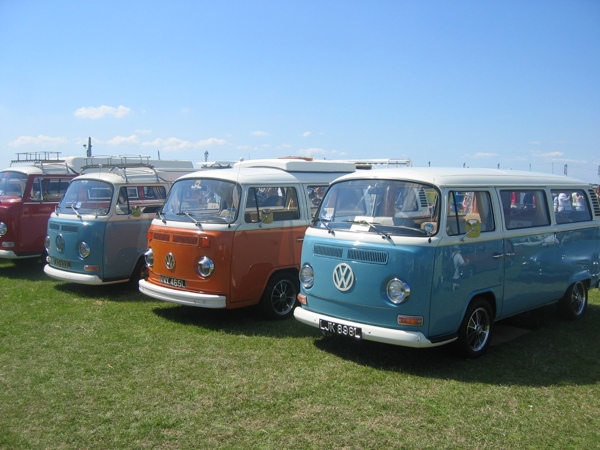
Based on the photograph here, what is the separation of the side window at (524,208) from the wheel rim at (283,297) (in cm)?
331

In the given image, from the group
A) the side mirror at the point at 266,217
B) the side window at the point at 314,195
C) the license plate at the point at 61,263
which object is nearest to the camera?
the side mirror at the point at 266,217

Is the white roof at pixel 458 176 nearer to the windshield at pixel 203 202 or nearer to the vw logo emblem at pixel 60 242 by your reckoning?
the windshield at pixel 203 202

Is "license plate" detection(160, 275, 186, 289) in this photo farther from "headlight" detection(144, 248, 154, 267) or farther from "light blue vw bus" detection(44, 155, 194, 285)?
"light blue vw bus" detection(44, 155, 194, 285)

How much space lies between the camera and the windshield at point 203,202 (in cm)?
812

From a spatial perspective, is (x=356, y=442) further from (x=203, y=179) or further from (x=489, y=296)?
(x=203, y=179)

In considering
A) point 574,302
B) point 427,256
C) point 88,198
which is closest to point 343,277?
point 427,256

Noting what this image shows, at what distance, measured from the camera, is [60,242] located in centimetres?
1021

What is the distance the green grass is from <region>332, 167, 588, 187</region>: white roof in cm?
204

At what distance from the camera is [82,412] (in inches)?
204

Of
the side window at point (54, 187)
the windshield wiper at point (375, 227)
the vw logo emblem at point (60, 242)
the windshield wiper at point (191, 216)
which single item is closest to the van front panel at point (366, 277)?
the windshield wiper at point (375, 227)

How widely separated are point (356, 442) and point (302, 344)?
2.66 metres

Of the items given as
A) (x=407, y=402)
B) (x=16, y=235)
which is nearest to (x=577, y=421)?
(x=407, y=402)

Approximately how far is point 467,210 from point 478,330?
1.42 m

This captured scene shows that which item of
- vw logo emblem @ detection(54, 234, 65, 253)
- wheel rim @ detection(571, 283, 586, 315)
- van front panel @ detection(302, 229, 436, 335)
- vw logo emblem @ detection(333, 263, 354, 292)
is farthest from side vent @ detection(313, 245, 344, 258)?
vw logo emblem @ detection(54, 234, 65, 253)
